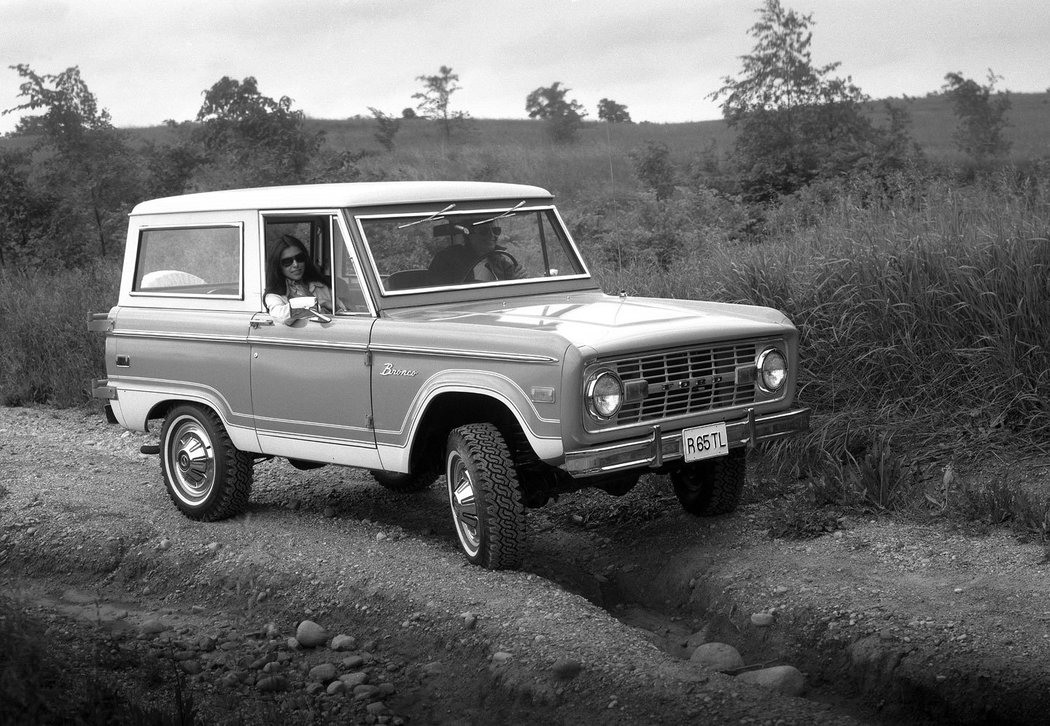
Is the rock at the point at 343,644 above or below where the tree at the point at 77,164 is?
below

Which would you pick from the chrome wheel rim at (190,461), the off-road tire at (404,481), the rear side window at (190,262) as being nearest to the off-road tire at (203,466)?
the chrome wheel rim at (190,461)

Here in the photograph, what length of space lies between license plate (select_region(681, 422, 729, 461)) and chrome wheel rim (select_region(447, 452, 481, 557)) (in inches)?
41.2

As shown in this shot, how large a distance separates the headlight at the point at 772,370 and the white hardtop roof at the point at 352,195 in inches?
70.5

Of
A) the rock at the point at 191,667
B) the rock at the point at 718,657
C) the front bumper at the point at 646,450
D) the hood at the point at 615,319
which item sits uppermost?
the hood at the point at 615,319

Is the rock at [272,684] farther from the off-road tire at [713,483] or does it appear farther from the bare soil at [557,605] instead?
the off-road tire at [713,483]

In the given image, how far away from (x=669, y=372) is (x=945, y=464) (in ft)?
7.46

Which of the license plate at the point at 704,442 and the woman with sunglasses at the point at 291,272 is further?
the woman with sunglasses at the point at 291,272

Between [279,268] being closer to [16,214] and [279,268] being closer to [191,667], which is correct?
[191,667]

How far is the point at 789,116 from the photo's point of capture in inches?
881

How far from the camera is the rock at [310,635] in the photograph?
15.5 feet

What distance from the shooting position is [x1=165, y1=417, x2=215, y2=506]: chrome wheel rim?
21.4 ft

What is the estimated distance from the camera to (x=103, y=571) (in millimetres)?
5863

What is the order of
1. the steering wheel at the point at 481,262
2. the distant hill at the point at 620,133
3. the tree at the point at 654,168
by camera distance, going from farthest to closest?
the distant hill at the point at 620,133
the tree at the point at 654,168
the steering wheel at the point at 481,262

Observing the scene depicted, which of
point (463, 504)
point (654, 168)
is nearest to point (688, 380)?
point (463, 504)
